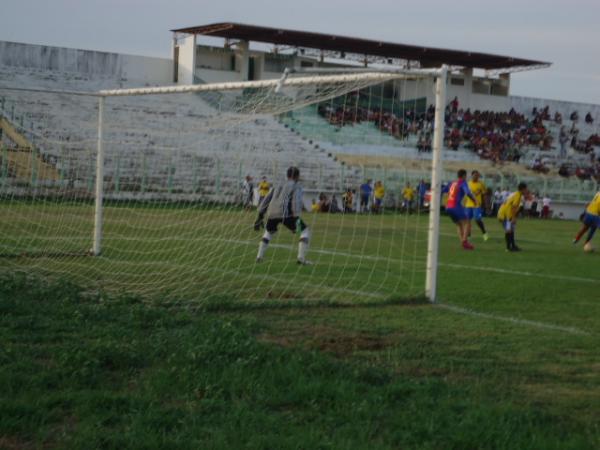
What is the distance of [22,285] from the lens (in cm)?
984

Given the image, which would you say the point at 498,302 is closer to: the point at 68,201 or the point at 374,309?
the point at 374,309

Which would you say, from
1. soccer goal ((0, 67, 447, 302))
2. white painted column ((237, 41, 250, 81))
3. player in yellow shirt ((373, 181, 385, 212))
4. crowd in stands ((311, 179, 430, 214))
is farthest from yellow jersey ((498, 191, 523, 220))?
white painted column ((237, 41, 250, 81))

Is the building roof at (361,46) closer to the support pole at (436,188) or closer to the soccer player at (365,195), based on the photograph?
the soccer player at (365,195)

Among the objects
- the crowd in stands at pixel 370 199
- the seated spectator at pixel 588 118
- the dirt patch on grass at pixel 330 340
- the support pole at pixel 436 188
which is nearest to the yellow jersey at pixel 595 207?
the support pole at pixel 436 188

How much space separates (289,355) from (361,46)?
44.0 metres

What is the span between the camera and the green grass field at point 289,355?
15.9 ft

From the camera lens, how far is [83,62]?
41969mm

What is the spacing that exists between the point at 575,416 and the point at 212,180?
80.8ft

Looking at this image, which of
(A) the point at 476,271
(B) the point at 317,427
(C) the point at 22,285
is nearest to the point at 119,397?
(B) the point at 317,427

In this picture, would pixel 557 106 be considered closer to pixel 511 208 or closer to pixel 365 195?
pixel 365 195

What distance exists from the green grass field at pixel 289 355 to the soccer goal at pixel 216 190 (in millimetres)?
165

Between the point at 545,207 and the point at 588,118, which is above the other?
the point at 588,118

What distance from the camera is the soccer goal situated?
1137cm

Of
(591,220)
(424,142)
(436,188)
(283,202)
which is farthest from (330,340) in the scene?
(424,142)
